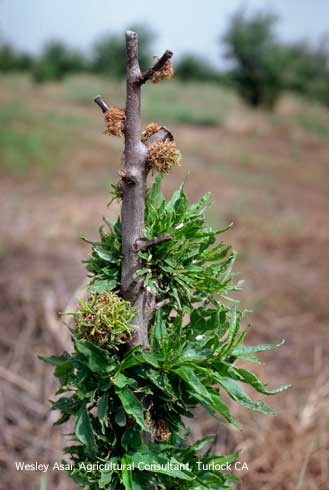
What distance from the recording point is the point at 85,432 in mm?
936

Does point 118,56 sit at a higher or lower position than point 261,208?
higher

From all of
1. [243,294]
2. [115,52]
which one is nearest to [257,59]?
[115,52]

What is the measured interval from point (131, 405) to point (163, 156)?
47cm

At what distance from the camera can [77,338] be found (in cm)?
99

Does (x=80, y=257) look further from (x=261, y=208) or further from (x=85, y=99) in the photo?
(x=85, y=99)

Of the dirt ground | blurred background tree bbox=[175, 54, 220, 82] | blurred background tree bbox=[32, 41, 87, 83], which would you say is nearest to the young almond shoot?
the dirt ground

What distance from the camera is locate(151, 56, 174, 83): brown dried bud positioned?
0.93 m

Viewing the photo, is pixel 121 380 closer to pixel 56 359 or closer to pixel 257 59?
pixel 56 359

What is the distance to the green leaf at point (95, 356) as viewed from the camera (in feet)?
3.00

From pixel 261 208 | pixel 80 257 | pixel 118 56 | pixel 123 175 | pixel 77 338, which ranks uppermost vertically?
pixel 118 56

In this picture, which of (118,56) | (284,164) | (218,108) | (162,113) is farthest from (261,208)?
(118,56)

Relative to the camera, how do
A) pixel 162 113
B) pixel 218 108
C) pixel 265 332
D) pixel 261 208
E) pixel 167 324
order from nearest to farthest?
pixel 167 324 → pixel 265 332 → pixel 261 208 → pixel 162 113 → pixel 218 108

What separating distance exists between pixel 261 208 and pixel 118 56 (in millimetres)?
24029

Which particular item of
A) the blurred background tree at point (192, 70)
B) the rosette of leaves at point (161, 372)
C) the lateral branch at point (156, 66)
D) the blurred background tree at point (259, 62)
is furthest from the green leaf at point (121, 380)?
the blurred background tree at point (192, 70)
